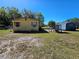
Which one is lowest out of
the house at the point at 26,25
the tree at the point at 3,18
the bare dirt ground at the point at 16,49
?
the bare dirt ground at the point at 16,49

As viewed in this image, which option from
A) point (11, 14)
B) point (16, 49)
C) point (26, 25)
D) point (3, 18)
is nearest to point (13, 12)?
point (11, 14)

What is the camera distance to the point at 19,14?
192 ft

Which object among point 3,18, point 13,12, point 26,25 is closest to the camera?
point 26,25

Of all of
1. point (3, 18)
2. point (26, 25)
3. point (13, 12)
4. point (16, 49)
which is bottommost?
point (16, 49)

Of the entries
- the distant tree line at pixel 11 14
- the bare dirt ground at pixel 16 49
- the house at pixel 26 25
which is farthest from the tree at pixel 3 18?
the bare dirt ground at pixel 16 49

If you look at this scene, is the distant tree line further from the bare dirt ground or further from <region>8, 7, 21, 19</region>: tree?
the bare dirt ground

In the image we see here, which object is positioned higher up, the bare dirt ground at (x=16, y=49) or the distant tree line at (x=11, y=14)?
the distant tree line at (x=11, y=14)

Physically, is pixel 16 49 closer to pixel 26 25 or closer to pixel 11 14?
pixel 26 25

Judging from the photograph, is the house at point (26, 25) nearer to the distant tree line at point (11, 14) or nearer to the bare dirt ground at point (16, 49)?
the bare dirt ground at point (16, 49)

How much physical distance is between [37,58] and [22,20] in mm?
19761

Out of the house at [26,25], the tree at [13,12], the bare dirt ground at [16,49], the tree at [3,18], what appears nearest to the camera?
the bare dirt ground at [16,49]

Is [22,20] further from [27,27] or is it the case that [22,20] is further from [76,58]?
[76,58]

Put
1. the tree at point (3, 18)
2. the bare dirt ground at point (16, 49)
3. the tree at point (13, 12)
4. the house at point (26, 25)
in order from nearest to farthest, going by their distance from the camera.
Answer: the bare dirt ground at point (16, 49) < the house at point (26, 25) < the tree at point (3, 18) < the tree at point (13, 12)

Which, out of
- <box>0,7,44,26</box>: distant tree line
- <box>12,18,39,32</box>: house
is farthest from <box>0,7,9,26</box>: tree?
<box>12,18,39,32</box>: house
